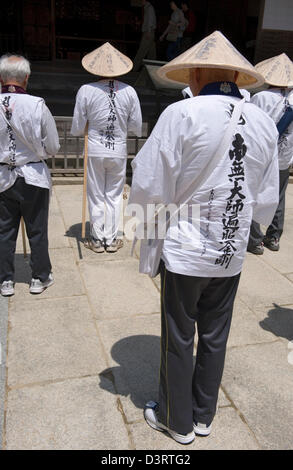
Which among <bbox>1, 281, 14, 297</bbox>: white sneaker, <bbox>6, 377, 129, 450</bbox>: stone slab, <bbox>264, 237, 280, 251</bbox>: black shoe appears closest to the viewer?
<bbox>6, 377, 129, 450</bbox>: stone slab

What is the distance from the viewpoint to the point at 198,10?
13969 millimetres

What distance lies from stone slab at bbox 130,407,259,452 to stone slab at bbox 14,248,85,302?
162 cm

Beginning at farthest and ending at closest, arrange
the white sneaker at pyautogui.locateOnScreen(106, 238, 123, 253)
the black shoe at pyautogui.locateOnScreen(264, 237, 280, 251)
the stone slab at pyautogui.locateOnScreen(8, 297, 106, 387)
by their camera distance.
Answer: the black shoe at pyautogui.locateOnScreen(264, 237, 280, 251) < the white sneaker at pyautogui.locateOnScreen(106, 238, 123, 253) < the stone slab at pyautogui.locateOnScreen(8, 297, 106, 387)

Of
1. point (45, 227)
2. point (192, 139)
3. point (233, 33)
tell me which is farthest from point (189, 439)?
point (233, 33)

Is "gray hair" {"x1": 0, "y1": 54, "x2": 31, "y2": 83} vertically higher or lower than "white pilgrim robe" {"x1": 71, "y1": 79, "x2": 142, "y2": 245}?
higher

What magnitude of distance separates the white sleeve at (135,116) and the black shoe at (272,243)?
201cm

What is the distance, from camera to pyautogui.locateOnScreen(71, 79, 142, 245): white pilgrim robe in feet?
13.5

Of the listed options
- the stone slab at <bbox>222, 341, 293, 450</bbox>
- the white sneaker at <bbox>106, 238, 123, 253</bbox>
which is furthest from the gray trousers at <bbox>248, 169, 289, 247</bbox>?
the stone slab at <bbox>222, 341, 293, 450</bbox>

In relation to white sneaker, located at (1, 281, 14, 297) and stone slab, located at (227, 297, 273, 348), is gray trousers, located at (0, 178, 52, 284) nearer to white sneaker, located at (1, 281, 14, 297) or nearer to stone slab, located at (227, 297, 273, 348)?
white sneaker, located at (1, 281, 14, 297)

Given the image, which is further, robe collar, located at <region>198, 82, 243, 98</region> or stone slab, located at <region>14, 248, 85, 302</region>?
stone slab, located at <region>14, 248, 85, 302</region>

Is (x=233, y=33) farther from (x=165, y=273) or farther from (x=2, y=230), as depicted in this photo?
(x=165, y=273)

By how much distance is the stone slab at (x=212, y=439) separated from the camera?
84.4 inches

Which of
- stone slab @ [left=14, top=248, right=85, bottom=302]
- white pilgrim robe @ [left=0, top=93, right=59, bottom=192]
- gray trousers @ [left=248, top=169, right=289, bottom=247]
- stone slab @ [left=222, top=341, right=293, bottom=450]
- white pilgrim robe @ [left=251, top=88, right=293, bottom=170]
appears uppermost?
white pilgrim robe @ [left=251, top=88, right=293, bottom=170]

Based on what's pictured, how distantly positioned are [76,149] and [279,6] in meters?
7.94
